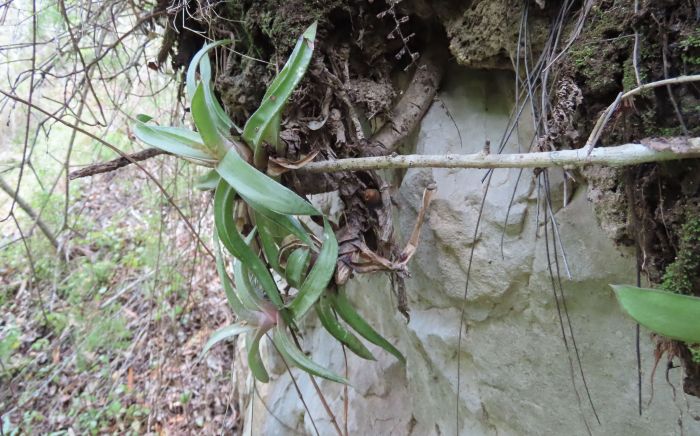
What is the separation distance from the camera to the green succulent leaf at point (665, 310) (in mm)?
381

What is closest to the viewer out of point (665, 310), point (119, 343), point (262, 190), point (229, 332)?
point (665, 310)

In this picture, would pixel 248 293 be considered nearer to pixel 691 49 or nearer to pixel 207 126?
pixel 207 126

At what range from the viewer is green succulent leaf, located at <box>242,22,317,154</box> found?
64 cm

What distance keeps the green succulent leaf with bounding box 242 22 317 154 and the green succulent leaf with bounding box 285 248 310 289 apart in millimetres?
180

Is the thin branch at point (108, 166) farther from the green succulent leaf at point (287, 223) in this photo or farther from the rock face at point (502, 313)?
the rock face at point (502, 313)

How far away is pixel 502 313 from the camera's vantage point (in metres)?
0.74

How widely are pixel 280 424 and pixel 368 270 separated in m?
0.76

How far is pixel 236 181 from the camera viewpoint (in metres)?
0.62

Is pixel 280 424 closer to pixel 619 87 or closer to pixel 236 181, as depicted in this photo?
pixel 236 181

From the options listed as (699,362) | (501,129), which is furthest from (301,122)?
(699,362)

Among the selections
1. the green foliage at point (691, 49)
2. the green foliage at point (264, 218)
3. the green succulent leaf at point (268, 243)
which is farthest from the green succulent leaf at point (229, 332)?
the green foliage at point (691, 49)

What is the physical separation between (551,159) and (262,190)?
1.13 ft

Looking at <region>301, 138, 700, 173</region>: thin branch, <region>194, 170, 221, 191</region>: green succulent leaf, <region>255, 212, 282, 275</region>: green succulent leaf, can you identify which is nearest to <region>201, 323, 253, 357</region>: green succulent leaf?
<region>255, 212, 282, 275</region>: green succulent leaf

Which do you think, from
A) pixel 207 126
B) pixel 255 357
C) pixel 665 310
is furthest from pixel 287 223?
pixel 665 310
